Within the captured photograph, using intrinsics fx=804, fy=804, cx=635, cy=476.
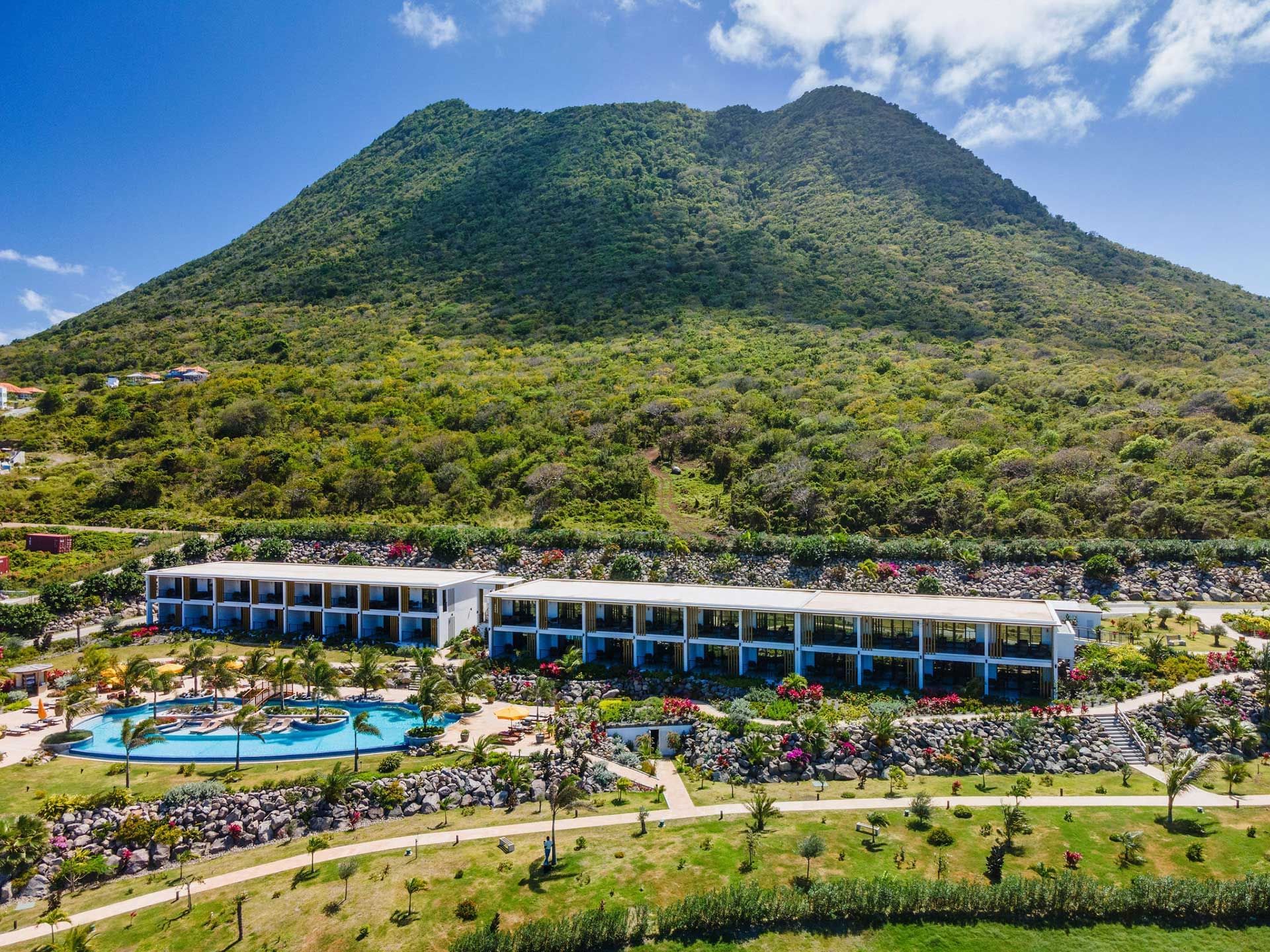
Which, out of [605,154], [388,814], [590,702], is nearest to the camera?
[388,814]

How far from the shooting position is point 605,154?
6398 inches

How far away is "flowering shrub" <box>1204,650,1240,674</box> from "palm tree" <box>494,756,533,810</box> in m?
30.8

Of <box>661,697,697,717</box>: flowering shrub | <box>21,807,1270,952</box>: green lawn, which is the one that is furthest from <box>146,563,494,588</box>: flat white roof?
<box>21,807,1270,952</box>: green lawn

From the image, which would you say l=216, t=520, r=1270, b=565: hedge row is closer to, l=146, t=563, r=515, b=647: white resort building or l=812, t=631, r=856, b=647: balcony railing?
l=146, t=563, r=515, b=647: white resort building

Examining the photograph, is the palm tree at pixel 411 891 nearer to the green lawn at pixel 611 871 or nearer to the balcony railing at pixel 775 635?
the green lawn at pixel 611 871

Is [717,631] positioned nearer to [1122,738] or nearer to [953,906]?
[1122,738]

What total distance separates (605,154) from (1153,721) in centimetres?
15244

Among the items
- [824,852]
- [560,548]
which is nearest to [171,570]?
[560,548]

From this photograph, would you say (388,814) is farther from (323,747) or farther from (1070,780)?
(1070,780)

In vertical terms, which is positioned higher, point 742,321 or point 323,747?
point 742,321

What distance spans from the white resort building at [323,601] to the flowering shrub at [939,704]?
2580 centimetres

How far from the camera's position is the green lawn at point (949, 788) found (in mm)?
28719

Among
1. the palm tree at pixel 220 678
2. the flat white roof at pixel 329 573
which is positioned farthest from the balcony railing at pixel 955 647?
the palm tree at pixel 220 678

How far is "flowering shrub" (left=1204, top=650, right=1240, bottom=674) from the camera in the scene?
120 ft
